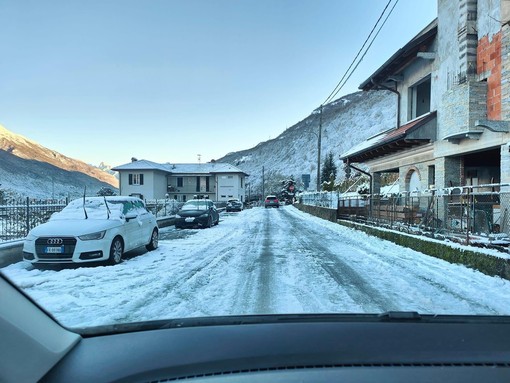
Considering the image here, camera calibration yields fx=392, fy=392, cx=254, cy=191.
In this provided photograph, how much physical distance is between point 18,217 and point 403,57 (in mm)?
16487

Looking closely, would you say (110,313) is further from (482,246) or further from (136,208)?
(482,246)

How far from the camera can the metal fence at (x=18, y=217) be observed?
9883 mm

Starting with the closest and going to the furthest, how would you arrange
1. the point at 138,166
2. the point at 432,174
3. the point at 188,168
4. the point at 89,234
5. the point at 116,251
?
the point at 89,234 < the point at 116,251 < the point at 432,174 < the point at 138,166 < the point at 188,168

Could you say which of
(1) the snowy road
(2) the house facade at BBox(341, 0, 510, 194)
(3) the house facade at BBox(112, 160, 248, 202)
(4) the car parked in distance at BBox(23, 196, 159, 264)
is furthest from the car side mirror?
(3) the house facade at BBox(112, 160, 248, 202)

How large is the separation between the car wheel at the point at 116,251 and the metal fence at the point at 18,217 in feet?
9.29

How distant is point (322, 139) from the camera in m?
146

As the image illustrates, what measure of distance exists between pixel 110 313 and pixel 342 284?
3940 mm

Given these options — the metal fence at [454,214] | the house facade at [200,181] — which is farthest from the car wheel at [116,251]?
the house facade at [200,181]

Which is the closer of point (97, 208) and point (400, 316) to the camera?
point (400, 316)

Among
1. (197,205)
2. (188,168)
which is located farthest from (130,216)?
(188,168)

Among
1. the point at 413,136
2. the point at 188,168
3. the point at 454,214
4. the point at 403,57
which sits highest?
the point at 403,57

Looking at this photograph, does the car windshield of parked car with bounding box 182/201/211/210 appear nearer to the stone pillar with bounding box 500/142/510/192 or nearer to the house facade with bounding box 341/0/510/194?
the house facade with bounding box 341/0/510/194

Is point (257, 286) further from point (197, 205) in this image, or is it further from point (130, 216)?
point (197, 205)

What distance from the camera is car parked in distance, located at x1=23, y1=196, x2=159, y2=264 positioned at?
27.2 ft
